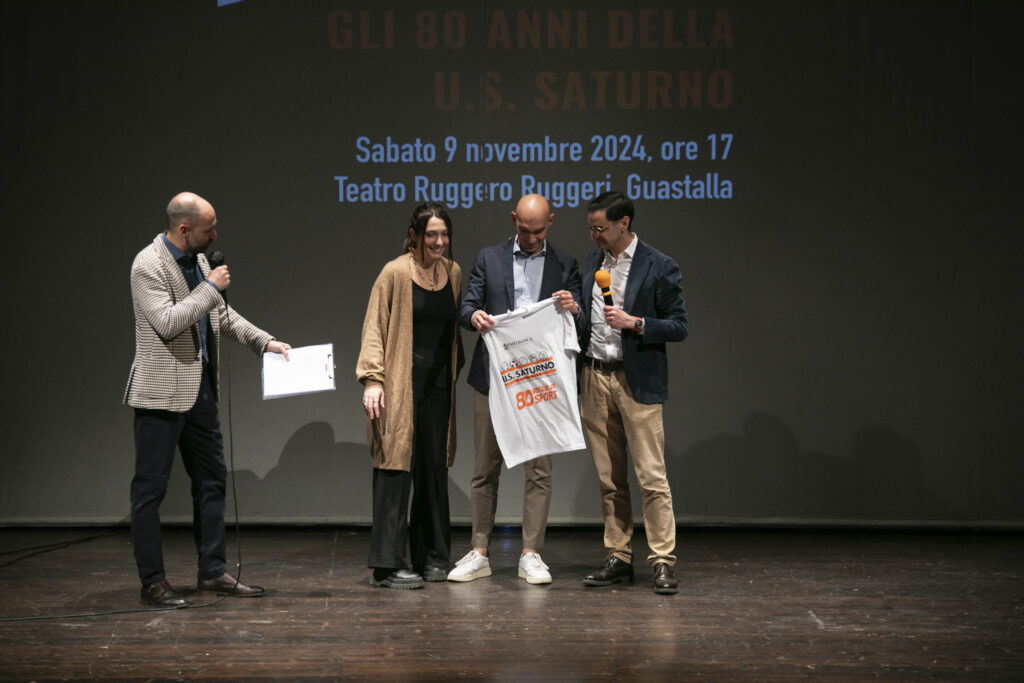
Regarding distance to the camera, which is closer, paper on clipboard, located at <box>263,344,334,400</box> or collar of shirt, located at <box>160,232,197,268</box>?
collar of shirt, located at <box>160,232,197,268</box>

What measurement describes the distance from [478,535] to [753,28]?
2892mm

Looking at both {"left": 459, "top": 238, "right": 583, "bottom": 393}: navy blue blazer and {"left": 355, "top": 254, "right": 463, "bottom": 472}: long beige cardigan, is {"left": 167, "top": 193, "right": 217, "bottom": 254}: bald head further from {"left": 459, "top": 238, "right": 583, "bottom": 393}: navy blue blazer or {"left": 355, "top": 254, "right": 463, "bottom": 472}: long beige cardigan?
{"left": 459, "top": 238, "right": 583, "bottom": 393}: navy blue blazer

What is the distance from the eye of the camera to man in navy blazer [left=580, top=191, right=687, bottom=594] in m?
4.27

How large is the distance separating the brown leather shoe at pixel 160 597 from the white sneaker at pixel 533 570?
1.36 meters

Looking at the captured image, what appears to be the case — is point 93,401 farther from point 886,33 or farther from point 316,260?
point 886,33

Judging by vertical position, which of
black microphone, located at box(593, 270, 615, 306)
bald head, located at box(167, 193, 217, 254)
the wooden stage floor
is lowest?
the wooden stage floor

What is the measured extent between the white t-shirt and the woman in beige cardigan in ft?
0.83

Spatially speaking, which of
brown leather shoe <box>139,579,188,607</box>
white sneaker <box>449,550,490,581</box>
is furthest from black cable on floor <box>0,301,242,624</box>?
white sneaker <box>449,550,490,581</box>

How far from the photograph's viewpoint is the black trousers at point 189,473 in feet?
13.1

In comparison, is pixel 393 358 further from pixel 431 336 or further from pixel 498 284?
pixel 498 284

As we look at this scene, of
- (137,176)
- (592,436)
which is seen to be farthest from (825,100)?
(137,176)

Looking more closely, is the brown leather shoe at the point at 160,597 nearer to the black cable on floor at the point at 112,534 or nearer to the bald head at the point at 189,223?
the black cable on floor at the point at 112,534

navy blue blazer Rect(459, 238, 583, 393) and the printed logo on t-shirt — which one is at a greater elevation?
navy blue blazer Rect(459, 238, 583, 393)

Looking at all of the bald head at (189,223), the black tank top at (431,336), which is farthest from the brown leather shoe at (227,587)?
the bald head at (189,223)
